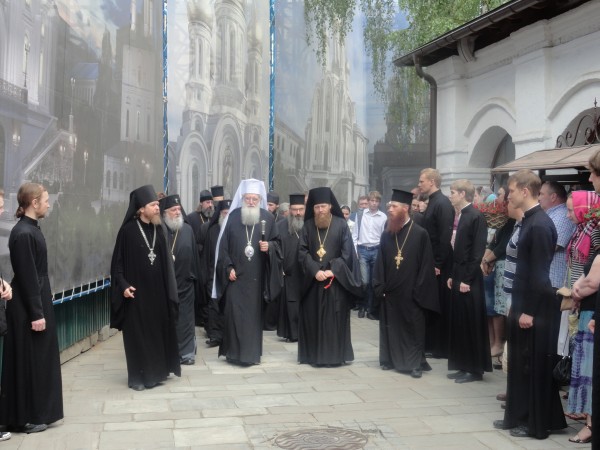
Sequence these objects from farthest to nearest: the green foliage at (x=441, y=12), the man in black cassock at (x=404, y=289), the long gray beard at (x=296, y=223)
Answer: the green foliage at (x=441, y=12), the long gray beard at (x=296, y=223), the man in black cassock at (x=404, y=289)

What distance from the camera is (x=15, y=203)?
303 inches

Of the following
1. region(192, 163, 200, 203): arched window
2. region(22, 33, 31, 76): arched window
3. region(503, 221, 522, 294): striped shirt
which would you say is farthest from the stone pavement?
region(192, 163, 200, 203): arched window

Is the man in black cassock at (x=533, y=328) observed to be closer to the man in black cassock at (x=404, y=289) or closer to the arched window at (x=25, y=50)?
the man in black cassock at (x=404, y=289)

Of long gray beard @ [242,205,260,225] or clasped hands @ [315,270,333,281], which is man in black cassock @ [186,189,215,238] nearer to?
long gray beard @ [242,205,260,225]

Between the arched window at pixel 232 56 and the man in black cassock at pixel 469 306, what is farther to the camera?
the arched window at pixel 232 56

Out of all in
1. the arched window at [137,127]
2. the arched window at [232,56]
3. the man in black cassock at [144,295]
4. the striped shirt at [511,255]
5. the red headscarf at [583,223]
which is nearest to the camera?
the red headscarf at [583,223]

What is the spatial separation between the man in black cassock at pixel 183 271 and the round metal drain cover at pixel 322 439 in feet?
10.5

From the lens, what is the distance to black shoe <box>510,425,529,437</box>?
20.3ft

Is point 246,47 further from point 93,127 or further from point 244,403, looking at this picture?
point 244,403

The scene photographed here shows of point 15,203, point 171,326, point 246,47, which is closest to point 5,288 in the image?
point 15,203

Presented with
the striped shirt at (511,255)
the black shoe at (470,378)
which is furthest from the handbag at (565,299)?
the black shoe at (470,378)

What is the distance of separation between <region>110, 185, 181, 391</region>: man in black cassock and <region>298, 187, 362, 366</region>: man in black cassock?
1.64 metres

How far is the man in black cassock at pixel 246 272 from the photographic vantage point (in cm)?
928

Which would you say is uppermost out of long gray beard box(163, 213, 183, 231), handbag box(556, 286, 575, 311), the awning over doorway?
the awning over doorway
